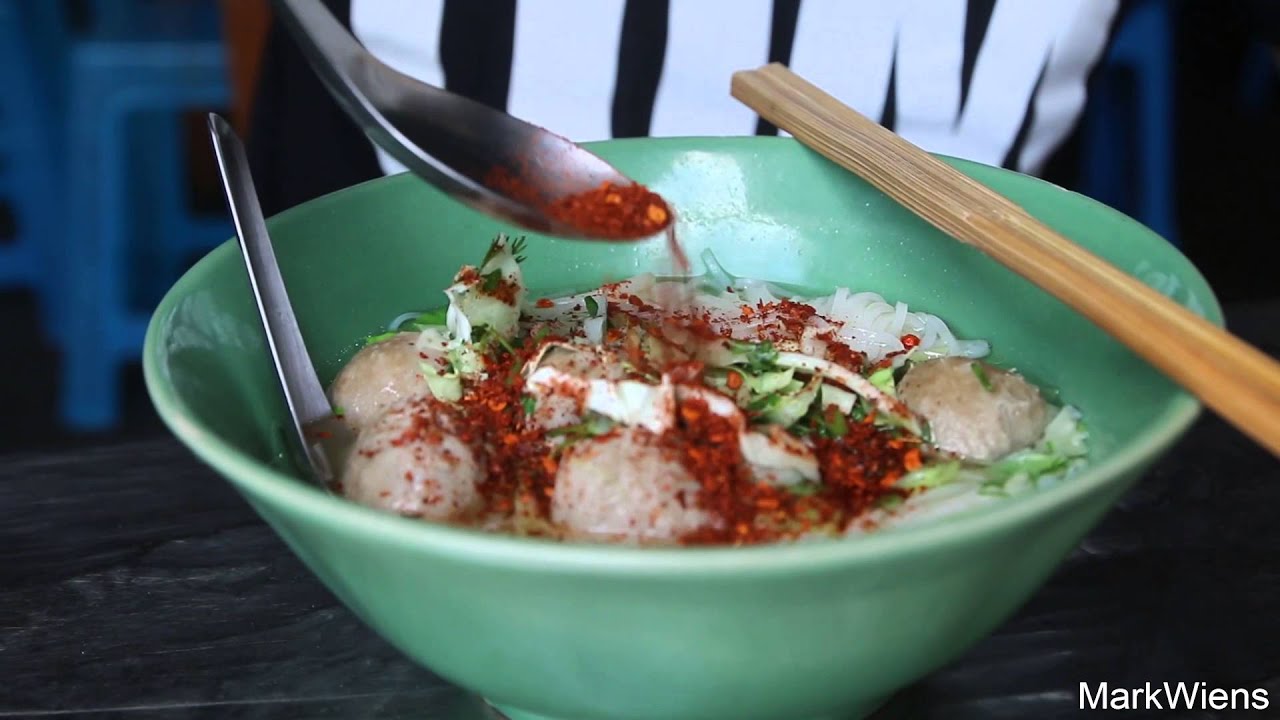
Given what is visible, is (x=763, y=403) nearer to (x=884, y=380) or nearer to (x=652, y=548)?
(x=884, y=380)

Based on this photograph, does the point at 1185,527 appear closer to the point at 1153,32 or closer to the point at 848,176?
the point at 848,176

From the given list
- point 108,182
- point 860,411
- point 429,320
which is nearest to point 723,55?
point 429,320

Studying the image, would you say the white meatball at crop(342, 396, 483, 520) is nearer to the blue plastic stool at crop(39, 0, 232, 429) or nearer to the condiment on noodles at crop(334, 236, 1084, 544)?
the condiment on noodles at crop(334, 236, 1084, 544)

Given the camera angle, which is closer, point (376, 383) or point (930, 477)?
point (930, 477)

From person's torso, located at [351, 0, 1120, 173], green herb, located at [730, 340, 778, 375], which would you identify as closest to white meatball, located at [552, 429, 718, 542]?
green herb, located at [730, 340, 778, 375]

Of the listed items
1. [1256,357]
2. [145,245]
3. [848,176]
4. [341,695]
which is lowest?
[145,245]

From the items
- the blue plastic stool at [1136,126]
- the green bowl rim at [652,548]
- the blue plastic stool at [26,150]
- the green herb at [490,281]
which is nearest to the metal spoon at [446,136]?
the green herb at [490,281]

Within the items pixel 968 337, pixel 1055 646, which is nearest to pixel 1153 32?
pixel 968 337
